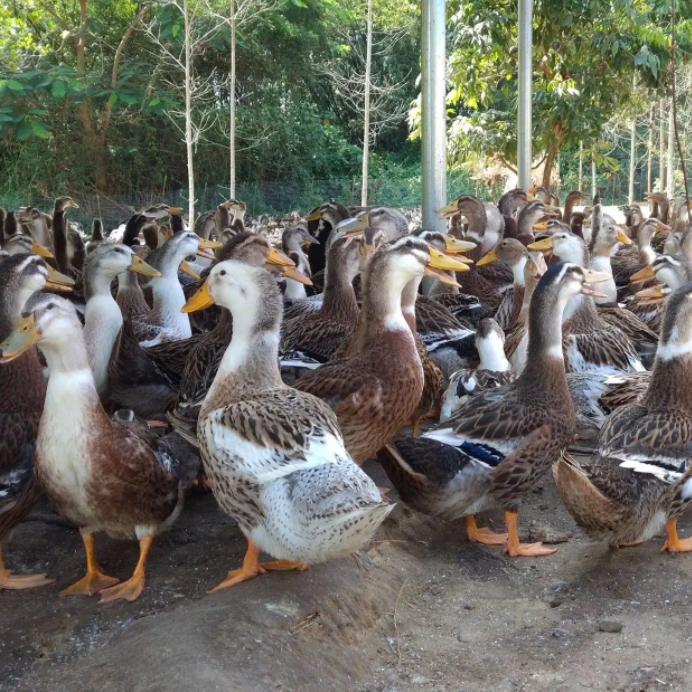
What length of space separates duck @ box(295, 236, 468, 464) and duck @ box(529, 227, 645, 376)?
155 centimetres

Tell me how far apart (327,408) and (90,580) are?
1.29 metres

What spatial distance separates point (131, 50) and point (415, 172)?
9747mm

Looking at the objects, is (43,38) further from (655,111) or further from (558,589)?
(558,589)

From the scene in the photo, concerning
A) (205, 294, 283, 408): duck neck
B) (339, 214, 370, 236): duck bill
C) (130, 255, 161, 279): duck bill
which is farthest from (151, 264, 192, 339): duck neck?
(205, 294, 283, 408): duck neck

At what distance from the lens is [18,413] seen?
423cm

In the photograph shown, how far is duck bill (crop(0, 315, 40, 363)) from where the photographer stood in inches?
146

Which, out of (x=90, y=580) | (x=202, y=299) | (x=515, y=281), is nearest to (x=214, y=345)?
(x=202, y=299)

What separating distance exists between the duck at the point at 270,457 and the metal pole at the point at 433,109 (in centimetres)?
427

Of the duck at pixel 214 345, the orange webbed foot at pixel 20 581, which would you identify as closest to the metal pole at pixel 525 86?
the duck at pixel 214 345

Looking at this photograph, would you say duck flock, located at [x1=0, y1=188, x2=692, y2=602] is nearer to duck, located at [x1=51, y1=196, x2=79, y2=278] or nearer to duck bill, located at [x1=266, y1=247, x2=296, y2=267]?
duck bill, located at [x1=266, y1=247, x2=296, y2=267]

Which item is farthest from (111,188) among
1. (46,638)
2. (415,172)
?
(46,638)

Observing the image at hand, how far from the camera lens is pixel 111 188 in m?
23.6

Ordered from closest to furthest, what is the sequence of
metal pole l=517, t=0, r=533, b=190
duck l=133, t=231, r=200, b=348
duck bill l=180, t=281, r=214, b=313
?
duck bill l=180, t=281, r=214, b=313 → duck l=133, t=231, r=200, b=348 → metal pole l=517, t=0, r=533, b=190

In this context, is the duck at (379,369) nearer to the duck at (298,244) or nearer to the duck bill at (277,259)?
the duck bill at (277,259)
